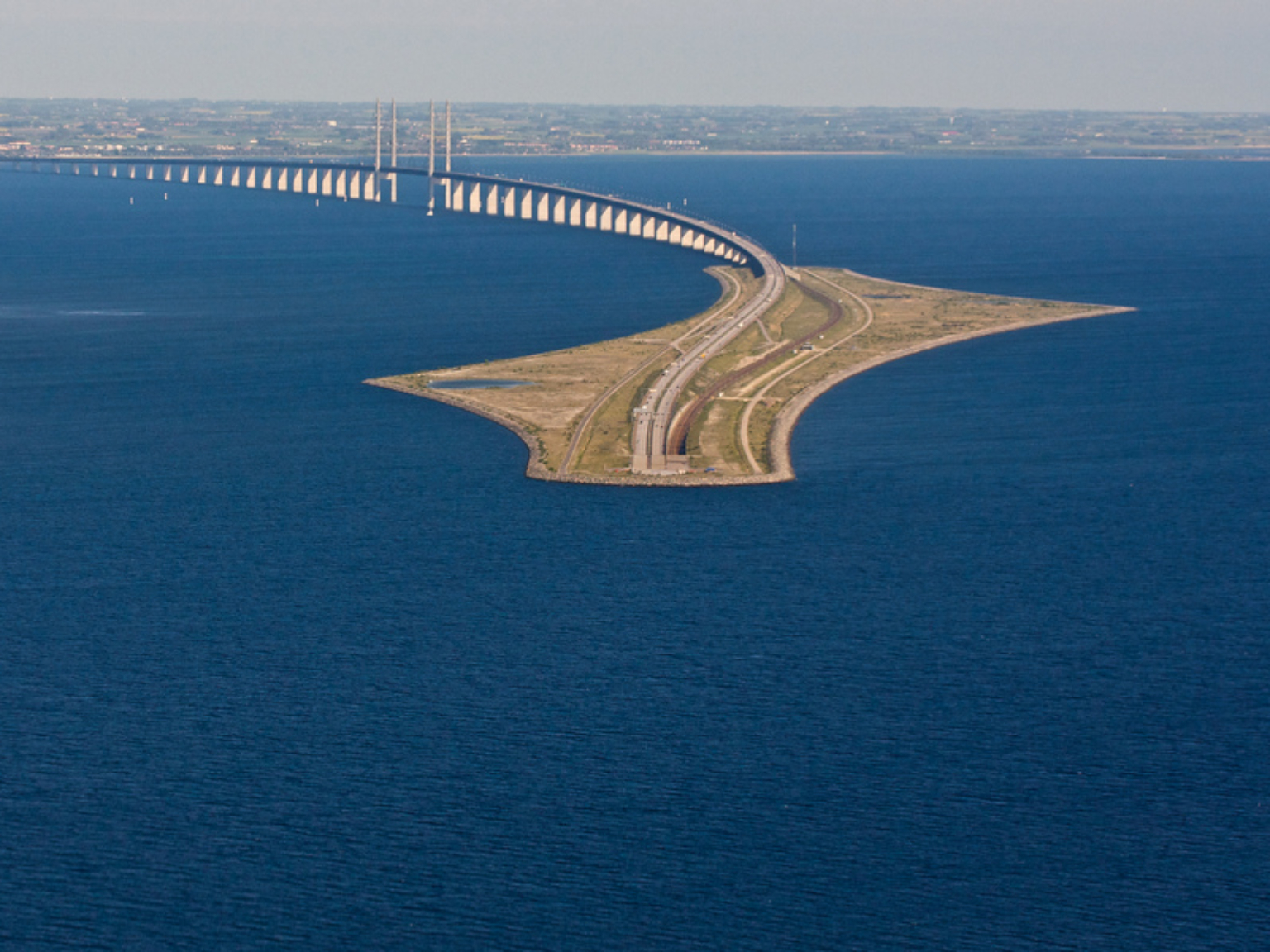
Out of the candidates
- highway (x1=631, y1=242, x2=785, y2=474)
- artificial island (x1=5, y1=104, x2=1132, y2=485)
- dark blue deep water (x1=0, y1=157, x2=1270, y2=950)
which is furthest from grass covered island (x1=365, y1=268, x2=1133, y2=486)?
dark blue deep water (x1=0, y1=157, x2=1270, y2=950)

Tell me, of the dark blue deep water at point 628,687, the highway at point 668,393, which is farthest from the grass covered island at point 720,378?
the dark blue deep water at point 628,687

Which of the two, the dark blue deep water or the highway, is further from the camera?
the highway

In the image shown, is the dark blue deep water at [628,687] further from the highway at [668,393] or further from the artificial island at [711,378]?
the highway at [668,393]

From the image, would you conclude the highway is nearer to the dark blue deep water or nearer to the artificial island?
the artificial island

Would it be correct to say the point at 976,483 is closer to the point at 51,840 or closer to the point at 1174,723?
the point at 1174,723

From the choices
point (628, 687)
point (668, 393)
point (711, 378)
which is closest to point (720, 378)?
point (711, 378)

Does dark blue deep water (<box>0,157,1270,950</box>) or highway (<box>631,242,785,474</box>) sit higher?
highway (<box>631,242,785,474</box>)
